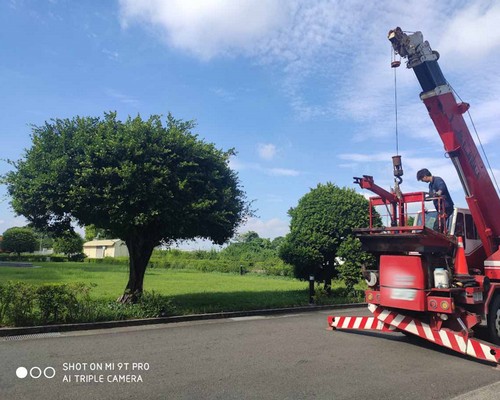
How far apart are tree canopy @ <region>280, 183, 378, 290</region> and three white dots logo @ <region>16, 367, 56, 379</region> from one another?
463 inches

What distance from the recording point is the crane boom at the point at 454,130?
30.6ft

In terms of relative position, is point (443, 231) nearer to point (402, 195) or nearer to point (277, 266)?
point (402, 195)

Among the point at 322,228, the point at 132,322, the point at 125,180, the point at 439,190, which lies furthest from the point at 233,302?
the point at 439,190

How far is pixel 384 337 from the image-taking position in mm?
9727

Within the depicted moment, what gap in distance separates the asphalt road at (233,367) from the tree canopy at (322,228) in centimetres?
694

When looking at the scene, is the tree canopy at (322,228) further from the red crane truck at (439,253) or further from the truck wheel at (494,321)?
the truck wheel at (494,321)

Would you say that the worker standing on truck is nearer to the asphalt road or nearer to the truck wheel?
the truck wheel

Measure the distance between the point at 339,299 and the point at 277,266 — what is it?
975 inches

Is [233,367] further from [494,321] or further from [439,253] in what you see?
[494,321]

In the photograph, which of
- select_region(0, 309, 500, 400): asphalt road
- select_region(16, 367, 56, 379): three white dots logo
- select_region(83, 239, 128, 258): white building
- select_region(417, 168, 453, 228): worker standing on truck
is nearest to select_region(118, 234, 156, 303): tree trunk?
select_region(0, 309, 500, 400): asphalt road

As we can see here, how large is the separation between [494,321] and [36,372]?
337 inches

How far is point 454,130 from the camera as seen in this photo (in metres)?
9.53

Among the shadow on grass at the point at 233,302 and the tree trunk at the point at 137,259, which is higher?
the tree trunk at the point at 137,259

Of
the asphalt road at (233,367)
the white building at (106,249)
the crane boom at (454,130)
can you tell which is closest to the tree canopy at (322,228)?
the asphalt road at (233,367)
